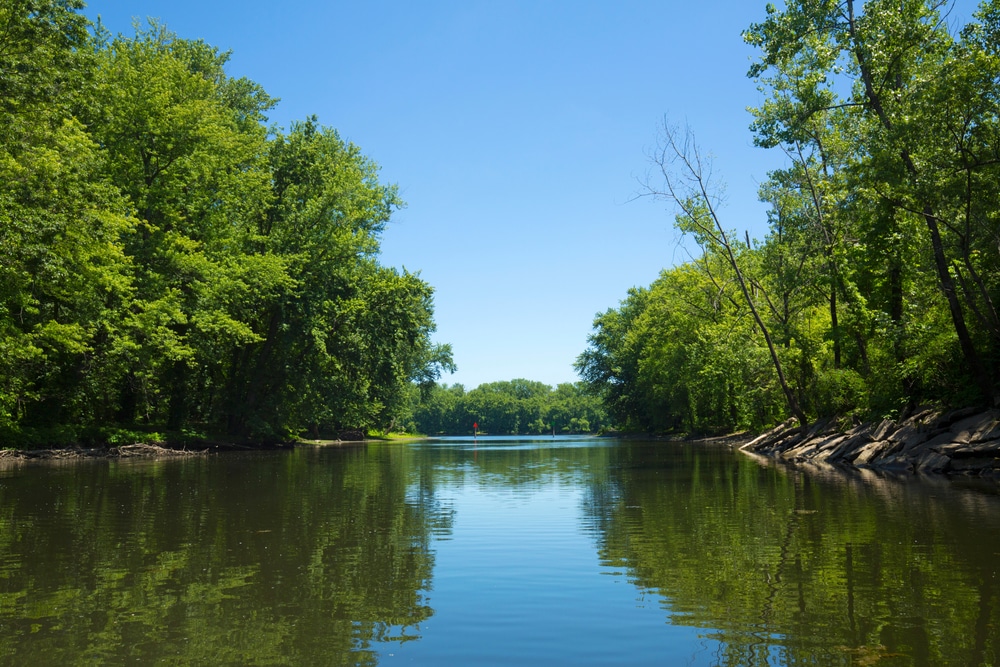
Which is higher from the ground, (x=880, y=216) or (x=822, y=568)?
(x=880, y=216)

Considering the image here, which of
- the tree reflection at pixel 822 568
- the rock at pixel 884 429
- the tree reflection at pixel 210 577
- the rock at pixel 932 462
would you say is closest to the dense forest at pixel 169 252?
the tree reflection at pixel 210 577

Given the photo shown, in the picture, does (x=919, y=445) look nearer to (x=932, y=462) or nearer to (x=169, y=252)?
(x=932, y=462)

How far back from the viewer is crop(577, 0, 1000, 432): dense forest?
22.6 m

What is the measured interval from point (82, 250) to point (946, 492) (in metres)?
33.5

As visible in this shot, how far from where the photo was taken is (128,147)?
4206cm

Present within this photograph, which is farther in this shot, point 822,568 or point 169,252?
point 169,252

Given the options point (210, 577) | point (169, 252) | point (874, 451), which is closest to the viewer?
point (210, 577)

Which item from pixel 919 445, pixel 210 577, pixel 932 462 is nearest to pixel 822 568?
pixel 210 577

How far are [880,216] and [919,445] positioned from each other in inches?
334

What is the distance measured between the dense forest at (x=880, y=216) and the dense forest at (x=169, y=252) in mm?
25372

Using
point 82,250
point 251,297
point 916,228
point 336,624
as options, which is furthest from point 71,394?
point 916,228

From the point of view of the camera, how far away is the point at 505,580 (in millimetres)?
9398

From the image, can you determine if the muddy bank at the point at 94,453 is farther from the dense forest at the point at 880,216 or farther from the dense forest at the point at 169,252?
the dense forest at the point at 880,216

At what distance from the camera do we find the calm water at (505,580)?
21.0 ft
